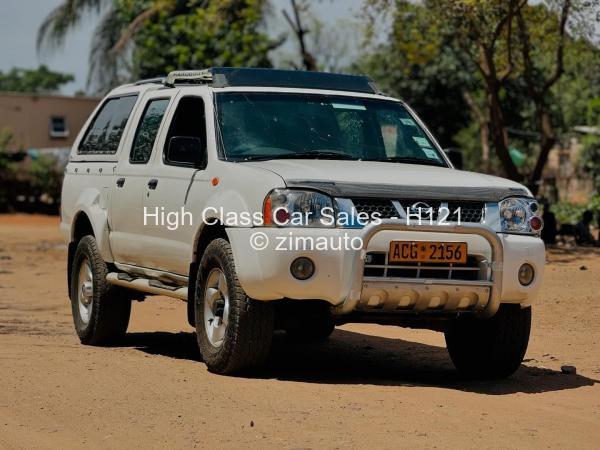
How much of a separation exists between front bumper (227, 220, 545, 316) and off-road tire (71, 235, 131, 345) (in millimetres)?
2345

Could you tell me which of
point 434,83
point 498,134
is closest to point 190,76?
point 498,134

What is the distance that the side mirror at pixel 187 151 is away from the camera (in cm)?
854

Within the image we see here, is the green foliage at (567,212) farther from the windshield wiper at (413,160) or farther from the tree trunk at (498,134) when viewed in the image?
the windshield wiper at (413,160)

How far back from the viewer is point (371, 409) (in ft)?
23.4

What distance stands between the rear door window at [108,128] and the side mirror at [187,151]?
155cm

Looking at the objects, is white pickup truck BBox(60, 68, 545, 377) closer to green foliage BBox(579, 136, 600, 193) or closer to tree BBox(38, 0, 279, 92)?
tree BBox(38, 0, 279, 92)

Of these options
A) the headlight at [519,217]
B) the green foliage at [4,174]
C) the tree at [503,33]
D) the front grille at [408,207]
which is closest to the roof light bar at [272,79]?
the front grille at [408,207]

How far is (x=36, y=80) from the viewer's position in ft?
429

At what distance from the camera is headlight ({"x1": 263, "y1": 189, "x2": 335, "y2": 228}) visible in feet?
25.0

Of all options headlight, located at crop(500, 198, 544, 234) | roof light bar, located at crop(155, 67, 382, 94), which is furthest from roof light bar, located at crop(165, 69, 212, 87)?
headlight, located at crop(500, 198, 544, 234)

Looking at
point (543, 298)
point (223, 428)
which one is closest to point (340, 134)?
point (223, 428)

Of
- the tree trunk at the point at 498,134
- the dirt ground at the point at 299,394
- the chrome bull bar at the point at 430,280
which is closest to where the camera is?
the dirt ground at the point at 299,394

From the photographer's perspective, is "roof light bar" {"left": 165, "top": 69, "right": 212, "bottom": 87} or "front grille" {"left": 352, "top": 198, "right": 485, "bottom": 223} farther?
"roof light bar" {"left": 165, "top": 69, "right": 212, "bottom": 87}

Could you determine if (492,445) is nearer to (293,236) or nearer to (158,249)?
(293,236)
